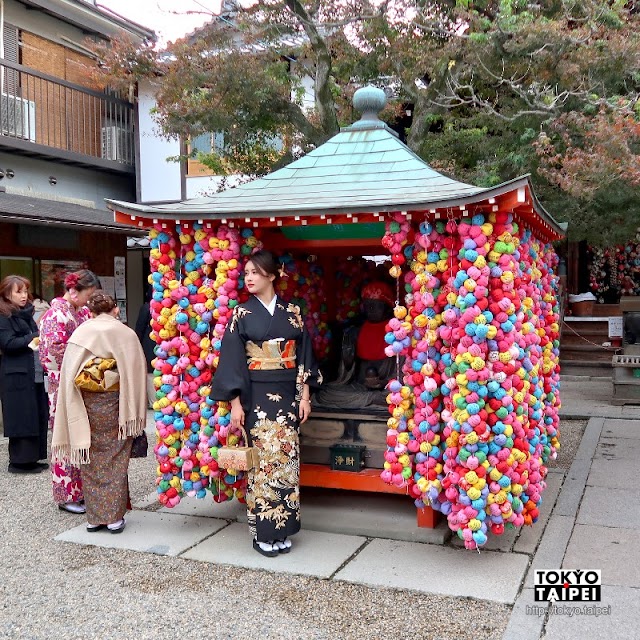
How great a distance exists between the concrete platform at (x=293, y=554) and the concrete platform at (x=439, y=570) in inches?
4.5

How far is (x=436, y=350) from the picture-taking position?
13.5ft

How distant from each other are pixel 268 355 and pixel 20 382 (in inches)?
122

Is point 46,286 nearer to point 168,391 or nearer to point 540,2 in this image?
point 168,391

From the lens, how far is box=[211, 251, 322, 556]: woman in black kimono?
→ 4.20 meters

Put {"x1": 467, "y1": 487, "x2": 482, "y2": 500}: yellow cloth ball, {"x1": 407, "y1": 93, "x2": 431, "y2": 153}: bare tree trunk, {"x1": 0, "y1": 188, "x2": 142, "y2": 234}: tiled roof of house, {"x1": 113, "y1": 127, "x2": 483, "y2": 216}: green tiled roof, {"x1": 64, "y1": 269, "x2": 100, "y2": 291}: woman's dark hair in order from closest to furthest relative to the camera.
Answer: {"x1": 467, "y1": 487, "x2": 482, "y2": 500}: yellow cloth ball, {"x1": 113, "y1": 127, "x2": 483, "y2": 216}: green tiled roof, {"x1": 64, "y1": 269, "x2": 100, "y2": 291}: woman's dark hair, {"x1": 0, "y1": 188, "x2": 142, "y2": 234}: tiled roof of house, {"x1": 407, "y1": 93, "x2": 431, "y2": 153}: bare tree trunk

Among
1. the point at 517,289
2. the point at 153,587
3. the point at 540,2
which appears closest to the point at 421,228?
the point at 517,289

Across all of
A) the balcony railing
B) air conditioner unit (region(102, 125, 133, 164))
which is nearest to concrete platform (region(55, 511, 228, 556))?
the balcony railing

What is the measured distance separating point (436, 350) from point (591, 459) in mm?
3241

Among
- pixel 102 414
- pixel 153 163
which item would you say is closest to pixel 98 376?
pixel 102 414

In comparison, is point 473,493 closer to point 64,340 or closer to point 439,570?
point 439,570

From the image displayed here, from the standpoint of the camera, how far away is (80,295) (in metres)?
5.00

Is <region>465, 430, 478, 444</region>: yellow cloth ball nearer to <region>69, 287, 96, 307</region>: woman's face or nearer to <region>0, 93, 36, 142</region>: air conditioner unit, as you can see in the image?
<region>69, 287, 96, 307</region>: woman's face

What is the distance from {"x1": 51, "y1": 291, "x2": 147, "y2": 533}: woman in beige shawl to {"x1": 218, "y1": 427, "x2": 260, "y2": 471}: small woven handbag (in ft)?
2.57

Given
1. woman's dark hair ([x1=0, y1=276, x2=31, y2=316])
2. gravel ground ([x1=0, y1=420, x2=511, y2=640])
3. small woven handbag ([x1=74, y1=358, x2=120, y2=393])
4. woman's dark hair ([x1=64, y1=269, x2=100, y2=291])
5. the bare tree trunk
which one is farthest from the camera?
the bare tree trunk
